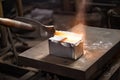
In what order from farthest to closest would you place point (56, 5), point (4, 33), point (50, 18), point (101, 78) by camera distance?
1. point (56, 5)
2. point (50, 18)
3. point (4, 33)
4. point (101, 78)

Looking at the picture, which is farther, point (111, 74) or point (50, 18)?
point (50, 18)

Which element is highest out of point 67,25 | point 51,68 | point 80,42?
point 80,42

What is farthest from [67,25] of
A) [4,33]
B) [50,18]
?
[4,33]

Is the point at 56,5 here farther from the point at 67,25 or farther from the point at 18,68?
the point at 18,68

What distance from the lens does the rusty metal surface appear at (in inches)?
54.0

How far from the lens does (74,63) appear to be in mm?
1420

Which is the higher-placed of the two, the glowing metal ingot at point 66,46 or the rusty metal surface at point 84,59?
the glowing metal ingot at point 66,46

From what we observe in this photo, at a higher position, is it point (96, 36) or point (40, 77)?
point (96, 36)

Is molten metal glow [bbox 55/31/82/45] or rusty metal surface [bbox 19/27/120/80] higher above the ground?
molten metal glow [bbox 55/31/82/45]

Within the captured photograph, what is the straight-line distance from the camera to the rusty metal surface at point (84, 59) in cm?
137

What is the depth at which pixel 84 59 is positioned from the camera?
146cm

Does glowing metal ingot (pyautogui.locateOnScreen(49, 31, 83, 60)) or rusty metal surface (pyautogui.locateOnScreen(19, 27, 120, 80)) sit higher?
glowing metal ingot (pyautogui.locateOnScreen(49, 31, 83, 60))

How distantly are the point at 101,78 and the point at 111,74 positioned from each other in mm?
69

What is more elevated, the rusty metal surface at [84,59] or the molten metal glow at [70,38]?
the molten metal glow at [70,38]
